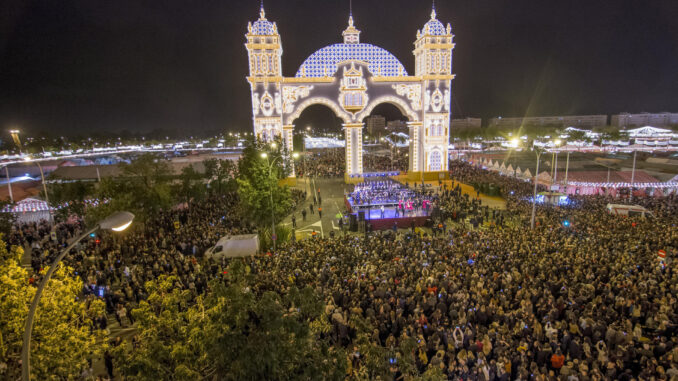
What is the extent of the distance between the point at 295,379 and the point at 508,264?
11547mm

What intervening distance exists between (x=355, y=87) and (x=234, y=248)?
992 inches

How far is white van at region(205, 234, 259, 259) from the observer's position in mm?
17048

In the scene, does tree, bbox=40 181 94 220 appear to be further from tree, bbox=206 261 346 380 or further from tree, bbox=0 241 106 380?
tree, bbox=206 261 346 380

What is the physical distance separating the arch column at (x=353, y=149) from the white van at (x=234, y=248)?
22.5 m

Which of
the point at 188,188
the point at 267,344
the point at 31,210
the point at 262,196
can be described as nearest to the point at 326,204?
the point at 262,196

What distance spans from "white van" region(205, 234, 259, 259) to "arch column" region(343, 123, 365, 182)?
22523 mm

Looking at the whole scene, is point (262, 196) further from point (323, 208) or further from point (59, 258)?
point (59, 258)

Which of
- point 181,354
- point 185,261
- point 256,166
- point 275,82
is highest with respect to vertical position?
point 275,82

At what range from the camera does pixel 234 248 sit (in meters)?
17.2

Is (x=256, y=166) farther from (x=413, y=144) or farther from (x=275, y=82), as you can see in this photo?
(x=413, y=144)

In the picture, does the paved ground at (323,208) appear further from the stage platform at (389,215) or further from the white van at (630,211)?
the white van at (630,211)

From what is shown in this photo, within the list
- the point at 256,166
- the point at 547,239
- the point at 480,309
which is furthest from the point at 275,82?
the point at 480,309

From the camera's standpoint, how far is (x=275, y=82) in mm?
36406

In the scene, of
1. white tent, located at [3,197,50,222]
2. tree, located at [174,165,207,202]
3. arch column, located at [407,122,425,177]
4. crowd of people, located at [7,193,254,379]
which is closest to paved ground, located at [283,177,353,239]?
crowd of people, located at [7,193,254,379]
